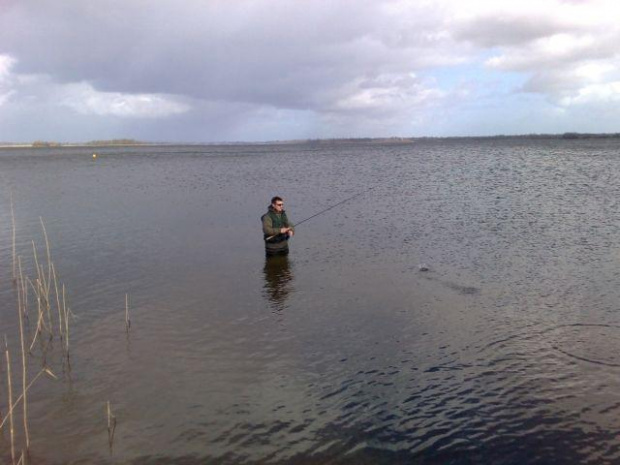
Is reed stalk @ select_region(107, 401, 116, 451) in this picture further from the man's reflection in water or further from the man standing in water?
the man standing in water

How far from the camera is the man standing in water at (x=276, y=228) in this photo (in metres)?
18.2

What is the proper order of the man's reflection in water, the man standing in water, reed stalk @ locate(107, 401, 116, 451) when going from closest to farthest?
reed stalk @ locate(107, 401, 116, 451) → the man's reflection in water → the man standing in water

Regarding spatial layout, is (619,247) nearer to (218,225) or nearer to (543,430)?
(543,430)

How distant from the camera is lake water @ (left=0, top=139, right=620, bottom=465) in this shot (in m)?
7.81

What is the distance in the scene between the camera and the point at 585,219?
84.6 ft

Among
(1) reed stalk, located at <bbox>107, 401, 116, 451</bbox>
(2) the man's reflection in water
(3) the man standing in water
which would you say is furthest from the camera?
(3) the man standing in water

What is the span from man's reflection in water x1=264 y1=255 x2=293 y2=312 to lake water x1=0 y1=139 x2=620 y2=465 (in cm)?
9

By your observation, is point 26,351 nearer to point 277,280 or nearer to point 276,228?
point 277,280

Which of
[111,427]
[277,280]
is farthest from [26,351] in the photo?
[277,280]

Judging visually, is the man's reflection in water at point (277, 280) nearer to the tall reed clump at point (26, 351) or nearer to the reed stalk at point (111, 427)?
the tall reed clump at point (26, 351)

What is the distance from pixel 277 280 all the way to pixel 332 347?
18.4 ft

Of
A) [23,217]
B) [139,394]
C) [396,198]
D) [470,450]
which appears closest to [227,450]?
[139,394]

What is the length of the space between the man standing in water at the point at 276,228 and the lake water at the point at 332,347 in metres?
0.56

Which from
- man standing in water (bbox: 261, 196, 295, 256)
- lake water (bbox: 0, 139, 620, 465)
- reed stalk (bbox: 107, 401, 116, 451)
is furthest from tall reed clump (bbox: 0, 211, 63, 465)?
man standing in water (bbox: 261, 196, 295, 256)
